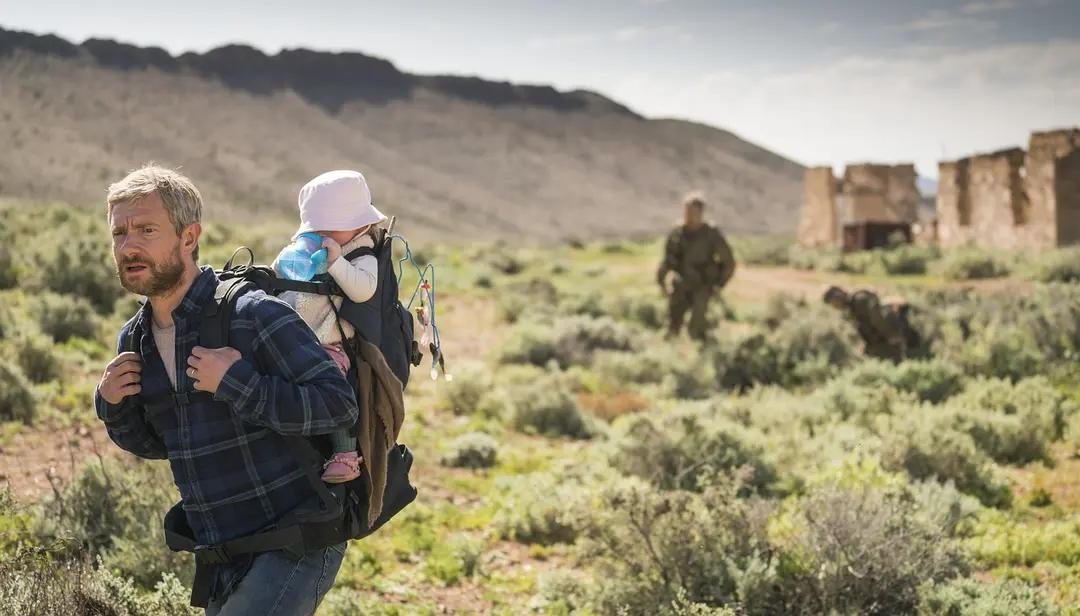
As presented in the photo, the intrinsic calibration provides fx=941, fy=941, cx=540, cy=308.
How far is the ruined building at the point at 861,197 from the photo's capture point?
31.8 meters

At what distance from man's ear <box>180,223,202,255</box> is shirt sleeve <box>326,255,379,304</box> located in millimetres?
368

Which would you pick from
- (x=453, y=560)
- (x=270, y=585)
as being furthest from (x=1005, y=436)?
(x=270, y=585)

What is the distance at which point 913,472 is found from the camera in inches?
260

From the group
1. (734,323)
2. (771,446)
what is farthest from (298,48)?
(771,446)

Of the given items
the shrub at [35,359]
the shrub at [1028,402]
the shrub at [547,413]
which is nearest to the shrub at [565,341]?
the shrub at [547,413]

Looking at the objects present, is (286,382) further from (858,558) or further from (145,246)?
(858,558)

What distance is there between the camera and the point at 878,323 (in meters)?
10.2

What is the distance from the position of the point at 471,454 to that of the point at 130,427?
524 centimetres

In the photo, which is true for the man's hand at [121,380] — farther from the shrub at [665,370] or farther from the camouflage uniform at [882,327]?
the camouflage uniform at [882,327]

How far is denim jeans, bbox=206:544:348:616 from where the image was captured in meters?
2.39

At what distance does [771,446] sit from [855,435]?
2.15ft

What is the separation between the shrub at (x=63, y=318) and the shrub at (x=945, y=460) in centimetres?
840

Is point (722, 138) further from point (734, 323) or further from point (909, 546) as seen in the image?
point (909, 546)

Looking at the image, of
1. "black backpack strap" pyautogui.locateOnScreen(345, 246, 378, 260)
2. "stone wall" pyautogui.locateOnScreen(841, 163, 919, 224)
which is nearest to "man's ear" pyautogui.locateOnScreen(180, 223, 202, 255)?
"black backpack strap" pyautogui.locateOnScreen(345, 246, 378, 260)
